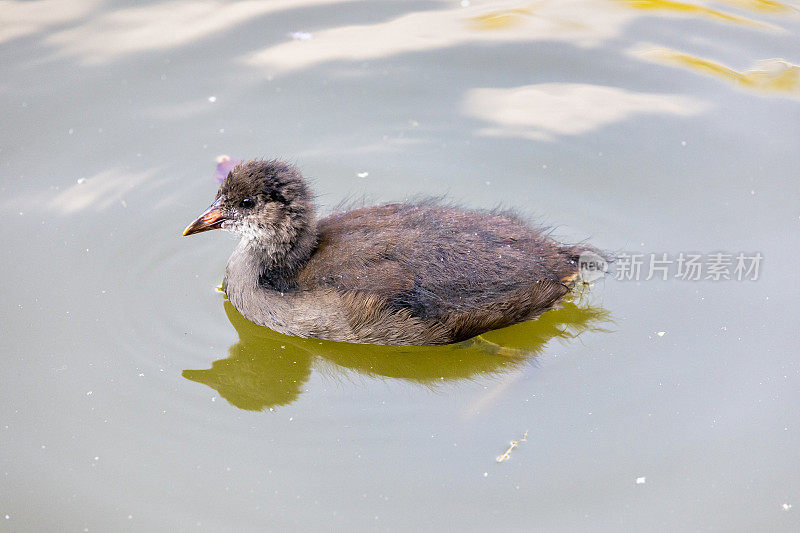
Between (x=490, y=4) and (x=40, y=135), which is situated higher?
(x=490, y=4)

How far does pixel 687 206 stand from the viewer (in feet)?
20.6

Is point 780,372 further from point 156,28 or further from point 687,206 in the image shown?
point 156,28

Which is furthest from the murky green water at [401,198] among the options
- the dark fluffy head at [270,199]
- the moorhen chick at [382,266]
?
the dark fluffy head at [270,199]

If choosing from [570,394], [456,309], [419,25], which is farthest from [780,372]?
[419,25]

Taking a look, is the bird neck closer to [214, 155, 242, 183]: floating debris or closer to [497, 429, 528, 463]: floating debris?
[214, 155, 242, 183]: floating debris

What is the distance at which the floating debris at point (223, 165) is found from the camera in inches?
253

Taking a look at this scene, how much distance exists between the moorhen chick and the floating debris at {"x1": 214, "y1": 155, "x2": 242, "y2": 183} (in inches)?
42.9

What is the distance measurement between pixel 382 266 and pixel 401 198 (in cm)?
127

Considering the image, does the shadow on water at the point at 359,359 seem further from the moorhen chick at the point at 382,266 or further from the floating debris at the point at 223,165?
the floating debris at the point at 223,165

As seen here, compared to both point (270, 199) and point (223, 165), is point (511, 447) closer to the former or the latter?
point (270, 199)

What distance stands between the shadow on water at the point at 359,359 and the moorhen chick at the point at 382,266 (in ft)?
0.36

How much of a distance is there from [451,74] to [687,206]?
6.86 feet

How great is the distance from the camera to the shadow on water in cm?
528

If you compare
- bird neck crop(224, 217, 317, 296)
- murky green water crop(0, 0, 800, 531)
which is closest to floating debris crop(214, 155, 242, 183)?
murky green water crop(0, 0, 800, 531)
